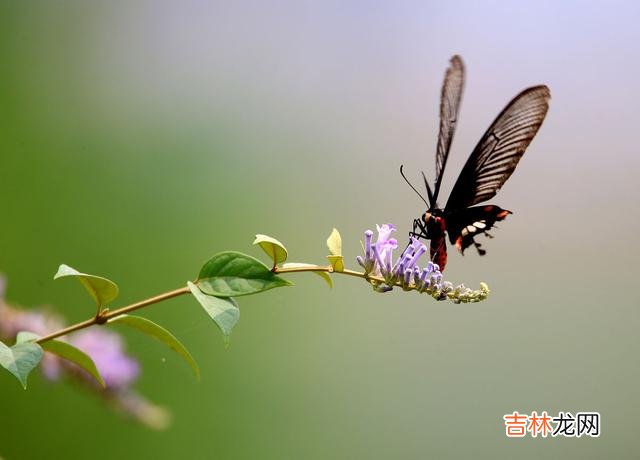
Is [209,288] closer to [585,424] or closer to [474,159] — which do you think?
[474,159]

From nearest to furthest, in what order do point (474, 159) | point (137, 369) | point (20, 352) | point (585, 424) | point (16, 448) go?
point (20, 352), point (474, 159), point (137, 369), point (585, 424), point (16, 448)

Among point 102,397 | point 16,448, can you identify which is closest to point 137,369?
point 102,397

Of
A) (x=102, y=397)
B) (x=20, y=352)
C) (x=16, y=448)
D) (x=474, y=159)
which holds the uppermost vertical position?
(x=474, y=159)

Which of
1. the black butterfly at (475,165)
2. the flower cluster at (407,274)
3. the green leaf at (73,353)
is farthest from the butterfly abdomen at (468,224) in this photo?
the green leaf at (73,353)

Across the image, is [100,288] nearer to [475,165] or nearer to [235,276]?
[235,276]

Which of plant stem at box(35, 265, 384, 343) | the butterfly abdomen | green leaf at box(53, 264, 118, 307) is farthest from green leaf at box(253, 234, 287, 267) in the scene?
the butterfly abdomen

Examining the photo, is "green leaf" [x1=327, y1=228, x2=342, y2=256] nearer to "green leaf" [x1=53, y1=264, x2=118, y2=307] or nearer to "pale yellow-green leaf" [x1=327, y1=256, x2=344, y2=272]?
"pale yellow-green leaf" [x1=327, y1=256, x2=344, y2=272]

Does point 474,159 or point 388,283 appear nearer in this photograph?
point 388,283

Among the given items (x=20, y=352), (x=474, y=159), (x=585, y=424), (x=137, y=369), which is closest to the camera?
(x=20, y=352)
